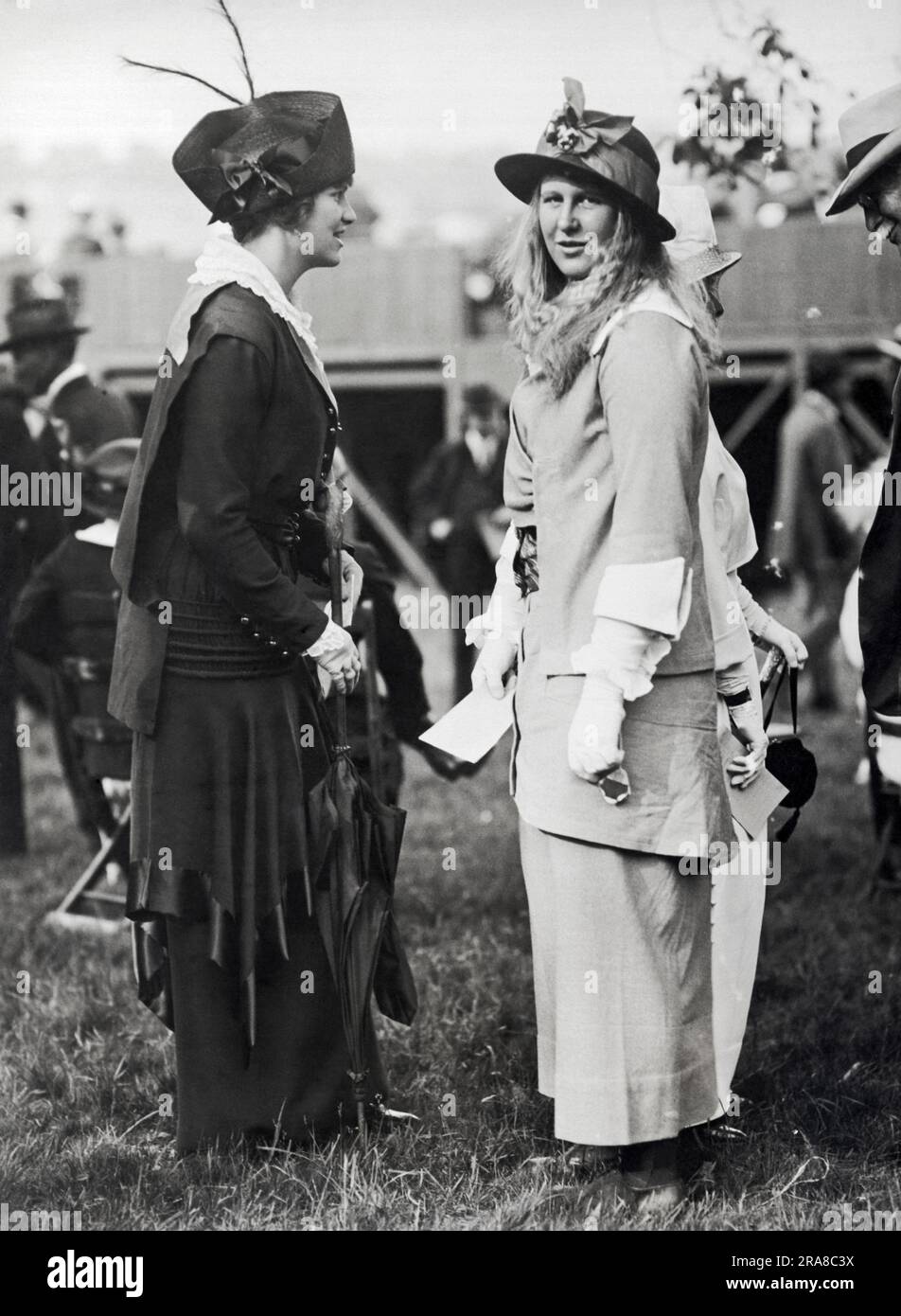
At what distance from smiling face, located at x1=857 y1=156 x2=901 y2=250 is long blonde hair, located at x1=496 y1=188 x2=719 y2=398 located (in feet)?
1.60

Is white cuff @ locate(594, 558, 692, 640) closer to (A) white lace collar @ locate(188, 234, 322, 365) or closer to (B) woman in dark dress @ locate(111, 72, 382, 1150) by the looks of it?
(B) woman in dark dress @ locate(111, 72, 382, 1150)

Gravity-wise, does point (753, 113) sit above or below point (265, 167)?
above

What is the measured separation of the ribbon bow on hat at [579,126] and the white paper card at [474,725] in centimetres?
109

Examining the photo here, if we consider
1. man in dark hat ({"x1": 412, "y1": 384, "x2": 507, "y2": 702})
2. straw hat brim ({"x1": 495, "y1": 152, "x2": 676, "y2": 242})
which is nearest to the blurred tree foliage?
straw hat brim ({"x1": 495, "y1": 152, "x2": 676, "y2": 242})

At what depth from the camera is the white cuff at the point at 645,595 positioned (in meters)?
2.68

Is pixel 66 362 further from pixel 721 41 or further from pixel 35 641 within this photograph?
pixel 721 41

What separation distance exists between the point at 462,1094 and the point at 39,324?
3.84 meters

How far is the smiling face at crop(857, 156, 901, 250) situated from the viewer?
122 inches

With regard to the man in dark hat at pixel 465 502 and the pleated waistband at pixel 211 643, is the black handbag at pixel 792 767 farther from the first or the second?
the man in dark hat at pixel 465 502

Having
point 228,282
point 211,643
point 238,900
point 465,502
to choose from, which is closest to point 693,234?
point 228,282

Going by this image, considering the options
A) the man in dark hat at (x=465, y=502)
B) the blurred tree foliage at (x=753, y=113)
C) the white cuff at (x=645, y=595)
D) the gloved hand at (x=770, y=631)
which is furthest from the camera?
the man in dark hat at (x=465, y=502)

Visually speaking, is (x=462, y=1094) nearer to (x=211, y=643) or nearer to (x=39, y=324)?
(x=211, y=643)

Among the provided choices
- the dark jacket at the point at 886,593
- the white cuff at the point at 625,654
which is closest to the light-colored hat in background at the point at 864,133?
the dark jacket at the point at 886,593

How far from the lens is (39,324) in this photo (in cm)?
616
